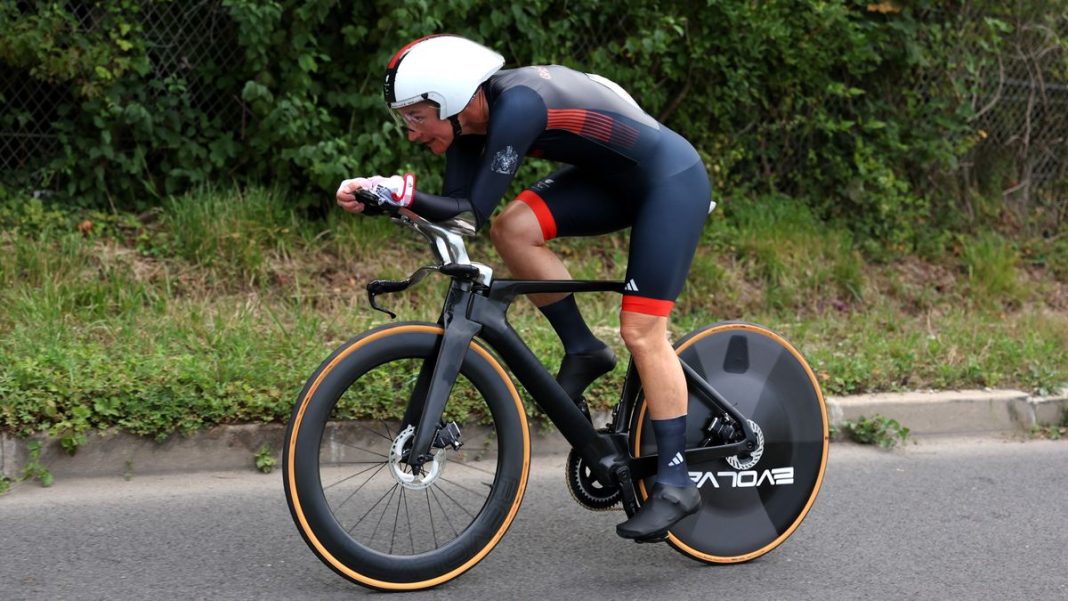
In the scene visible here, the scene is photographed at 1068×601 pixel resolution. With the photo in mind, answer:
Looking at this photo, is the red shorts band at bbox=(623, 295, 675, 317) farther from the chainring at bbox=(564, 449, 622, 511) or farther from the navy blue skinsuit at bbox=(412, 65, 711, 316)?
the chainring at bbox=(564, 449, 622, 511)

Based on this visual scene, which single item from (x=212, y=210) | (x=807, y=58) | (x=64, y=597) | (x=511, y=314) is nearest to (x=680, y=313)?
(x=511, y=314)

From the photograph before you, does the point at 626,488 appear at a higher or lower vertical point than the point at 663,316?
lower

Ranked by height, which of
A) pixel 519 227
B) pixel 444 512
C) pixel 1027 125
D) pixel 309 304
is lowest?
pixel 309 304

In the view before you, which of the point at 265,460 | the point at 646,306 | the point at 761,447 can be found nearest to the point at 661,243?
the point at 646,306

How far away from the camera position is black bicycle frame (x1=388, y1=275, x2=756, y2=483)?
365cm

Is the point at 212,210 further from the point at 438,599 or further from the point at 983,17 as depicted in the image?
the point at 983,17

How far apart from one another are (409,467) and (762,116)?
6061mm

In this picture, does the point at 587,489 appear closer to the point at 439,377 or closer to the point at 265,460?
the point at 439,377

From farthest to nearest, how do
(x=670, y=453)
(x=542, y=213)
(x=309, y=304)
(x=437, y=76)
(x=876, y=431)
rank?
(x=309, y=304)
(x=876, y=431)
(x=542, y=213)
(x=670, y=453)
(x=437, y=76)

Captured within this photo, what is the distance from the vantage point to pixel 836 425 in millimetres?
5824

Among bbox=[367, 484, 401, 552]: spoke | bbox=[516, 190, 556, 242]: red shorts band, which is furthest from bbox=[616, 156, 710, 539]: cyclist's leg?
bbox=[367, 484, 401, 552]: spoke

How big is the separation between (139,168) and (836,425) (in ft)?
15.0

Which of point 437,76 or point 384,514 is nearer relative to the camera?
point 437,76

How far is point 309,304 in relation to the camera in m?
6.64
